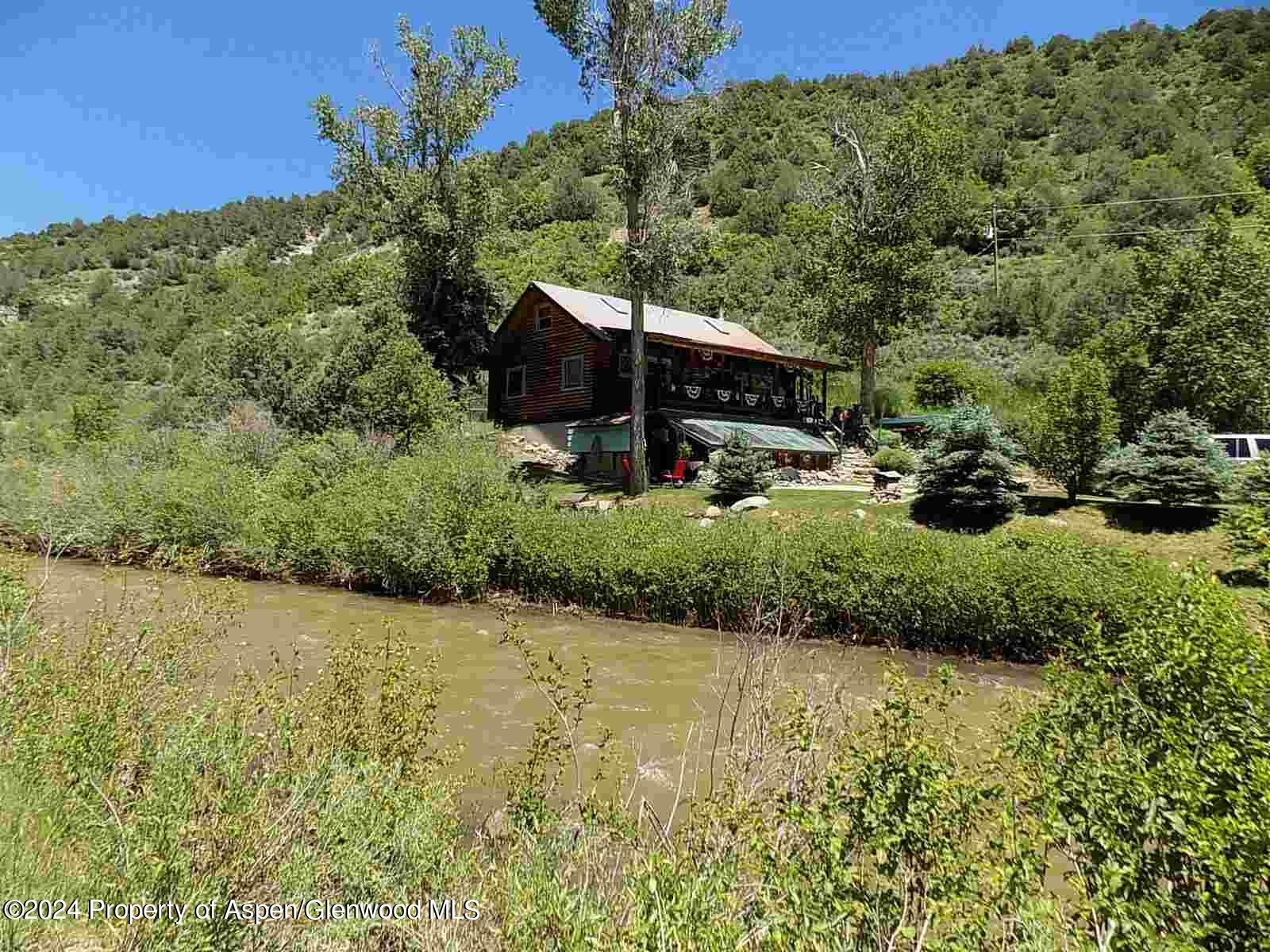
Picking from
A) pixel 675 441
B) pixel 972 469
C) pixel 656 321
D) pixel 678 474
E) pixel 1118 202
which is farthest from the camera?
pixel 1118 202

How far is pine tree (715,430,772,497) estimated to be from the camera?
22688 mm

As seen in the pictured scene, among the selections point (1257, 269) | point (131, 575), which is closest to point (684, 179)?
point (1257, 269)

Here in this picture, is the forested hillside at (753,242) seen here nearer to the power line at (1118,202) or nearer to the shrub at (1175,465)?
the power line at (1118,202)

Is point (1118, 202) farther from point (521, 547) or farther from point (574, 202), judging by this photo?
point (521, 547)

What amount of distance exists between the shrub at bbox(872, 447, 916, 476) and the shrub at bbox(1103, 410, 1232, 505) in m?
9.52

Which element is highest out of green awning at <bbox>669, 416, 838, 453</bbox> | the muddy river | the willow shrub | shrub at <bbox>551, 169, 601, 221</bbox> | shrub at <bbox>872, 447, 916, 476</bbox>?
shrub at <bbox>551, 169, 601, 221</bbox>

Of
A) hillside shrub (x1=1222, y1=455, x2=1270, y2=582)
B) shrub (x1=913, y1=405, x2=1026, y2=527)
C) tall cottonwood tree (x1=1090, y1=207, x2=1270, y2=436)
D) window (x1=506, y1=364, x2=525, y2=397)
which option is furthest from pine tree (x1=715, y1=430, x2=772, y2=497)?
window (x1=506, y1=364, x2=525, y2=397)

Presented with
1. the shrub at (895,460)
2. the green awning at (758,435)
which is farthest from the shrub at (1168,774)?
the shrub at (895,460)

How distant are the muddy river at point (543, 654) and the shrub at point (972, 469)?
7713 mm

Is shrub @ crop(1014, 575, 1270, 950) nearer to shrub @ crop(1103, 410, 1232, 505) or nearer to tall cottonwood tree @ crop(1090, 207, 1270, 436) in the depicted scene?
shrub @ crop(1103, 410, 1232, 505)

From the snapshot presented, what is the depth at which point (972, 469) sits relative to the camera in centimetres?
1895

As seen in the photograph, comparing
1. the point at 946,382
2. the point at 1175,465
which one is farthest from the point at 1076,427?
the point at 946,382

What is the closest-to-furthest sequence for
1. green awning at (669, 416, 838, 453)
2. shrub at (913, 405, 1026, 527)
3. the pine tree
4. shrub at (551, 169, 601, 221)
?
shrub at (913, 405, 1026, 527), the pine tree, green awning at (669, 416, 838, 453), shrub at (551, 169, 601, 221)

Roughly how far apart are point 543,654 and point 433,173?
2887 cm
